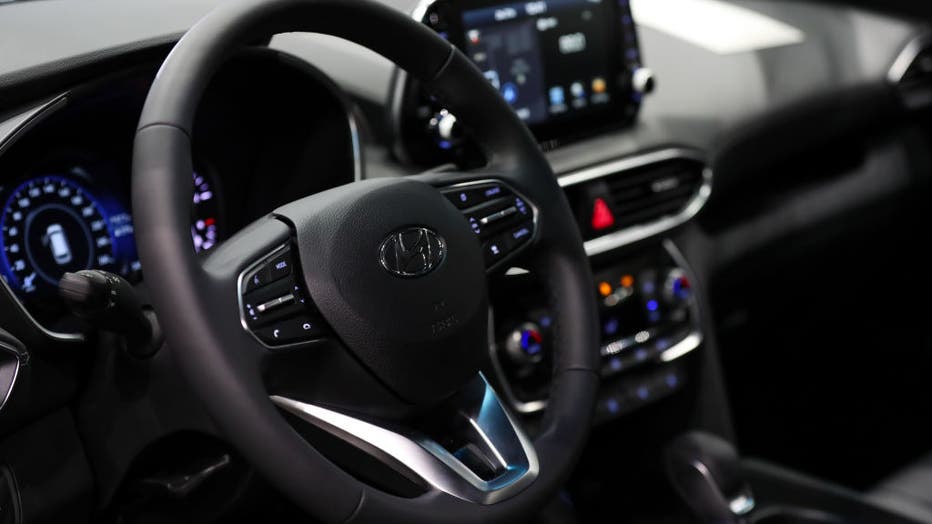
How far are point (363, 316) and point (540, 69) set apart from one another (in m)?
0.69

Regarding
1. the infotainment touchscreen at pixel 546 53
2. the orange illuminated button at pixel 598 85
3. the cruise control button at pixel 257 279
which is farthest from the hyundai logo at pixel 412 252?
the orange illuminated button at pixel 598 85

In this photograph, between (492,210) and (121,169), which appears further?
(121,169)

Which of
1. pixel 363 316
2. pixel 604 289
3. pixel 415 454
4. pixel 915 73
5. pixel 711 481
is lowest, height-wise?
pixel 711 481

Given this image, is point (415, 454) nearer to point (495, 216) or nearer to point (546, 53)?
point (495, 216)

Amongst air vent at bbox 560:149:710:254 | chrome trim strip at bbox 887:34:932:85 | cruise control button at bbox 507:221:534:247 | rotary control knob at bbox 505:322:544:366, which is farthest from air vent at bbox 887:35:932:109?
cruise control button at bbox 507:221:534:247

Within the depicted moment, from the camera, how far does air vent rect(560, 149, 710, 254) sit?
1513 millimetres

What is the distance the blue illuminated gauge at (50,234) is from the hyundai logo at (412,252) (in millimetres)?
396

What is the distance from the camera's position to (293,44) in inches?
50.5

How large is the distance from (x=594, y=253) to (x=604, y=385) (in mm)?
201

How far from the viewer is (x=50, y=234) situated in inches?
44.9

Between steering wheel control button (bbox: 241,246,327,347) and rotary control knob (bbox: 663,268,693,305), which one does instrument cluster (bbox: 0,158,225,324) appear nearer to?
steering wheel control button (bbox: 241,246,327,347)

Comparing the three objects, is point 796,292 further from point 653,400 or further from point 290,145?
point 290,145

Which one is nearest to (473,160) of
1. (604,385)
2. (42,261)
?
(604,385)

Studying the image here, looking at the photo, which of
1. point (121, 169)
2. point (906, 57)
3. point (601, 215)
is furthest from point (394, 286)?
point (906, 57)
